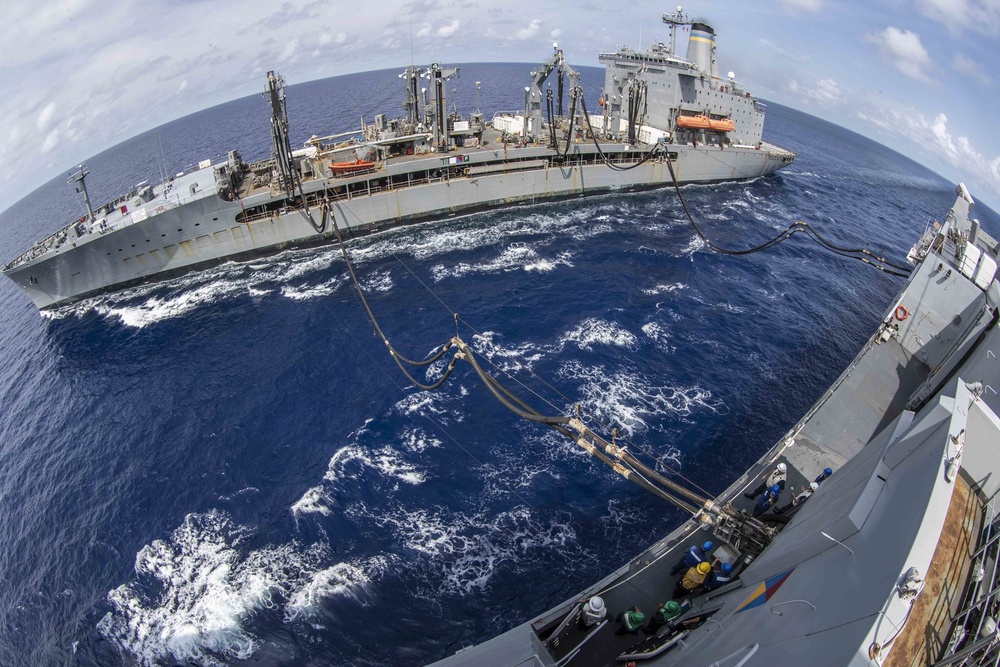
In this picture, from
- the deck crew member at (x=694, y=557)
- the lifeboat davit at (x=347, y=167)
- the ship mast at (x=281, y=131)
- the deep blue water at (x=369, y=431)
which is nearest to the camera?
the deck crew member at (x=694, y=557)

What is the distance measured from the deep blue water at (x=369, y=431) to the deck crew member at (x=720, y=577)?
251 inches

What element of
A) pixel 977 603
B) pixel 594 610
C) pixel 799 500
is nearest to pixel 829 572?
pixel 977 603

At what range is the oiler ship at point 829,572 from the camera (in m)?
7.93

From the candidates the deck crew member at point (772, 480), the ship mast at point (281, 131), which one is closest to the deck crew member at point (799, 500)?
the deck crew member at point (772, 480)

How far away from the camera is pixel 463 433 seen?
25.8 metres

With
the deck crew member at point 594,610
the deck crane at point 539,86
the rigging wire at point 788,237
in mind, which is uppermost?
the deck crane at point 539,86

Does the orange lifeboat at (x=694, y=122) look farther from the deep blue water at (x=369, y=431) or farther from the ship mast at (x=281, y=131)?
the ship mast at (x=281, y=131)

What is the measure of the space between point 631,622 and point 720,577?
2.82 metres

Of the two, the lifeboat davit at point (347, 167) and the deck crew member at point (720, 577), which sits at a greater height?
the lifeboat davit at point (347, 167)

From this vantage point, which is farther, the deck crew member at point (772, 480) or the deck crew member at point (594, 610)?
the deck crew member at point (772, 480)

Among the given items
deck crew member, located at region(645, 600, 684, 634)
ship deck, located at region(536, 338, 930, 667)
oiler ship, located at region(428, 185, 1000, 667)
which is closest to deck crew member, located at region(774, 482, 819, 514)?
oiler ship, located at region(428, 185, 1000, 667)

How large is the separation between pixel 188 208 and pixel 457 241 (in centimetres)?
2252

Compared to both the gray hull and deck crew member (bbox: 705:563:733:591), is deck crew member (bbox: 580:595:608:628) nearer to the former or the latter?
deck crew member (bbox: 705:563:733:591)

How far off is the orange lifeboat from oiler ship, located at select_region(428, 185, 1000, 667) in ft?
159
